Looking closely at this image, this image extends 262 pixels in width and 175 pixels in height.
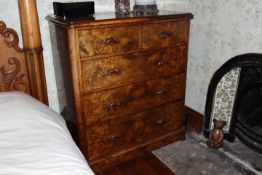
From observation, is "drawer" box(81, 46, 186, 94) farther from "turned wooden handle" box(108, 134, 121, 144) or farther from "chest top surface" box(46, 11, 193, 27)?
"turned wooden handle" box(108, 134, 121, 144)

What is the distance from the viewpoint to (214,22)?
2.13m

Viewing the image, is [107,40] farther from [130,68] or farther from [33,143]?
[33,143]

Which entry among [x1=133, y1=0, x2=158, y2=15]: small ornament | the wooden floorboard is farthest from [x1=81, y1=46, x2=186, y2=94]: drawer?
the wooden floorboard

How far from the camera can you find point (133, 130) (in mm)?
1964

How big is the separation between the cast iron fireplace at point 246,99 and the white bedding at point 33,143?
1.42 metres

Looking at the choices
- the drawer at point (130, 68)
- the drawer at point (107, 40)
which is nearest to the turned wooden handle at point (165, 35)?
the drawer at point (130, 68)

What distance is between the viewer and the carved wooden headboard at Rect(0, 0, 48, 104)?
1655mm

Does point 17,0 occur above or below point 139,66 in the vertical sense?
above

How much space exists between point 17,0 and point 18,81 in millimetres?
552

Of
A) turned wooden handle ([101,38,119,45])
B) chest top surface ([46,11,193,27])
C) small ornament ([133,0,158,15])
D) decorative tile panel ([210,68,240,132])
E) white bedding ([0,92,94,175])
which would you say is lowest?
decorative tile panel ([210,68,240,132])

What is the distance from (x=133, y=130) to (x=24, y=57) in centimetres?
97

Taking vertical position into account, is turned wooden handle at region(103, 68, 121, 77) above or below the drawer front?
above

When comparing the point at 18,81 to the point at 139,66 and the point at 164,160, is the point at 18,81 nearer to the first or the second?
the point at 139,66

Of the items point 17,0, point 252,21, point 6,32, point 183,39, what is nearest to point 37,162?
point 6,32
